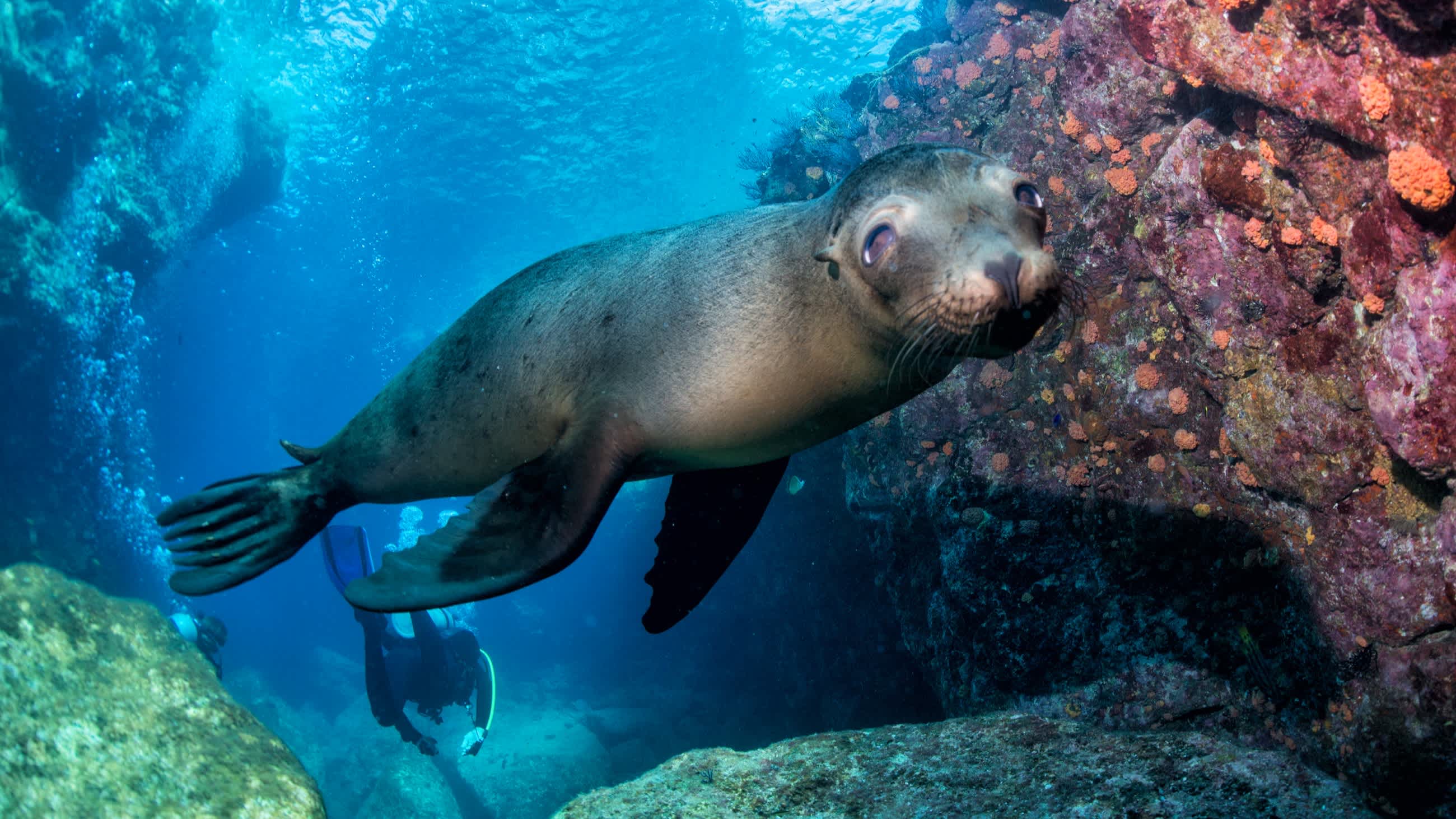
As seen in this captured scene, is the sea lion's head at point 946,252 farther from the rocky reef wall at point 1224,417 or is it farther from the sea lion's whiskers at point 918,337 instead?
the rocky reef wall at point 1224,417

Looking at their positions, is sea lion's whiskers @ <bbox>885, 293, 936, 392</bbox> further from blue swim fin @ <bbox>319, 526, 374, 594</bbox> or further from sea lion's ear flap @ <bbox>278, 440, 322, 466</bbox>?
blue swim fin @ <bbox>319, 526, 374, 594</bbox>

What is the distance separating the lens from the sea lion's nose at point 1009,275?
138 cm

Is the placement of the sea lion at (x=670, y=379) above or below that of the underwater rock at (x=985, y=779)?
above

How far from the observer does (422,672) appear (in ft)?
33.1

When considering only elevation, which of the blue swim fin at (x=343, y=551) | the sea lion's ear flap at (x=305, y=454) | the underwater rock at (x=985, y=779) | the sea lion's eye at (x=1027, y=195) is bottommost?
the underwater rock at (x=985, y=779)

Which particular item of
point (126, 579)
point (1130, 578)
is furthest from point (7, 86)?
point (1130, 578)

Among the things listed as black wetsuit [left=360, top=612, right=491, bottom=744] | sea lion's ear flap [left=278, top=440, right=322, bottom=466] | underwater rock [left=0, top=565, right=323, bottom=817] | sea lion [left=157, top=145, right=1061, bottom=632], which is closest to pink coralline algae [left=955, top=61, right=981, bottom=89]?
sea lion [left=157, top=145, right=1061, bottom=632]

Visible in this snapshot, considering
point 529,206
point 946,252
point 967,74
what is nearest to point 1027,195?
point 946,252

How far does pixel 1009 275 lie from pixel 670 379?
1156mm

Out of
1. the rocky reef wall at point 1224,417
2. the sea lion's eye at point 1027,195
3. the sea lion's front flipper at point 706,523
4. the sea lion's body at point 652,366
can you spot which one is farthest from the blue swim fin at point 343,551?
the sea lion's eye at point 1027,195

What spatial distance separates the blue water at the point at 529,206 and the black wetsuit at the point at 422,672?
13.1ft

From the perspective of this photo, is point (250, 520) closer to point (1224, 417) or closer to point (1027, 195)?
point (1027, 195)

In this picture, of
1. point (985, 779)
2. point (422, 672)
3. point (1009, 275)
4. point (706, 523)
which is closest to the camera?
point (1009, 275)

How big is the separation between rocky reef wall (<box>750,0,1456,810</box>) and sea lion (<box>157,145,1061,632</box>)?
0.54 meters
